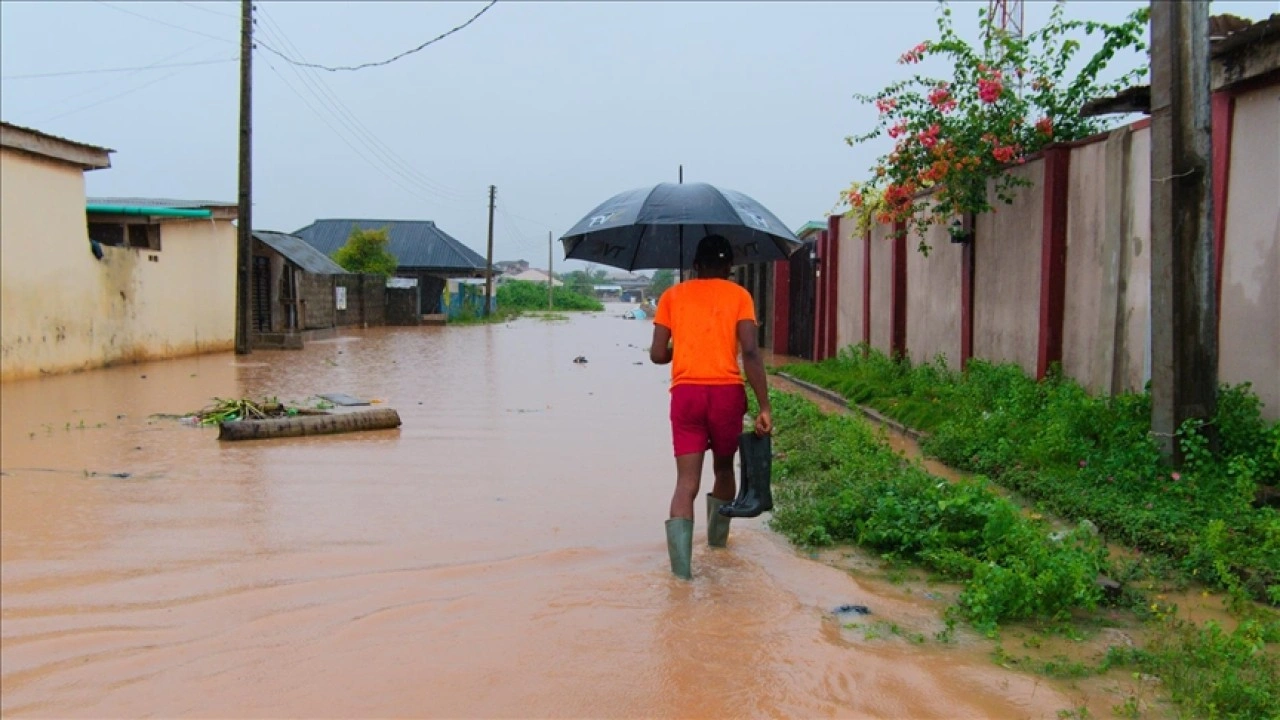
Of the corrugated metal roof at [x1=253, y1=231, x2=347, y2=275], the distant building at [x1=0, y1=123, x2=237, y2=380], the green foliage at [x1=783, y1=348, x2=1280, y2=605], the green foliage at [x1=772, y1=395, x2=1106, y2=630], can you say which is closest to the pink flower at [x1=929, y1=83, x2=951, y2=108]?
the green foliage at [x1=783, y1=348, x2=1280, y2=605]

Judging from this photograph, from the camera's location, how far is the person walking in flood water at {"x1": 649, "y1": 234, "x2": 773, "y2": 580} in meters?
5.21

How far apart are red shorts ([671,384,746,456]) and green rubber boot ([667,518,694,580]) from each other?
→ 0.36 meters

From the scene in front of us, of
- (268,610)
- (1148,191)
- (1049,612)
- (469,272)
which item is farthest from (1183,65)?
(469,272)

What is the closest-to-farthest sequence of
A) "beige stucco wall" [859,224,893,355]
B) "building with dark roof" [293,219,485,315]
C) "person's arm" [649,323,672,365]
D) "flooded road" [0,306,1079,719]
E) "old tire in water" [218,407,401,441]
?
"flooded road" [0,306,1079,719], "person's arm" [649,323,672,365], "old tire in water" [218,407,401,441], "beige stucco wall" [859,224,893,355], "building with dark roof" [293,219,485,315]

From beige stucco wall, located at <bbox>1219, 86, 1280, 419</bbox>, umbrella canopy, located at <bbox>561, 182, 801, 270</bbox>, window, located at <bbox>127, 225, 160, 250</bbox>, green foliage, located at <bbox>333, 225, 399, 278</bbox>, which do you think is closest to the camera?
umbrella canopy, located at <bbox>561, 182, 801, 270</bbox>

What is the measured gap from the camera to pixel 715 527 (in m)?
5.90

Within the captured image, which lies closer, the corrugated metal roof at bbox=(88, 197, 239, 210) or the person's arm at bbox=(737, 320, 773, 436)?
the person's arm at bbox=(737, 320, 773, 436)

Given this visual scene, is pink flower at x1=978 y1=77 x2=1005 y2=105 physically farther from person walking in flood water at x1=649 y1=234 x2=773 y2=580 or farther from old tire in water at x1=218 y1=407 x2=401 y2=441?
→ old tire in water at x1=218 y1=407 x2=401 y2=441

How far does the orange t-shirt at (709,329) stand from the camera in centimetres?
521

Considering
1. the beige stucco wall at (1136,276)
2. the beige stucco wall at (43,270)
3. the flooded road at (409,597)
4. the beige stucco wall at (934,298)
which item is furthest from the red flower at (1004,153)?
the beige stucco wall at (43,270)

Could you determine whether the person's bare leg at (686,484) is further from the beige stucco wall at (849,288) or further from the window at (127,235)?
the window at (127,235)

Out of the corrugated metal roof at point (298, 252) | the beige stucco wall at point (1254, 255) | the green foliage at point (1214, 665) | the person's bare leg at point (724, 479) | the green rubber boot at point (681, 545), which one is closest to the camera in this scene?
the green foliage at point (1214, 665)

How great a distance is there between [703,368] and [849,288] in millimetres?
12337

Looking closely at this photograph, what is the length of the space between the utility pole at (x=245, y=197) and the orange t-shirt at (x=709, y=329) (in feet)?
52.8
